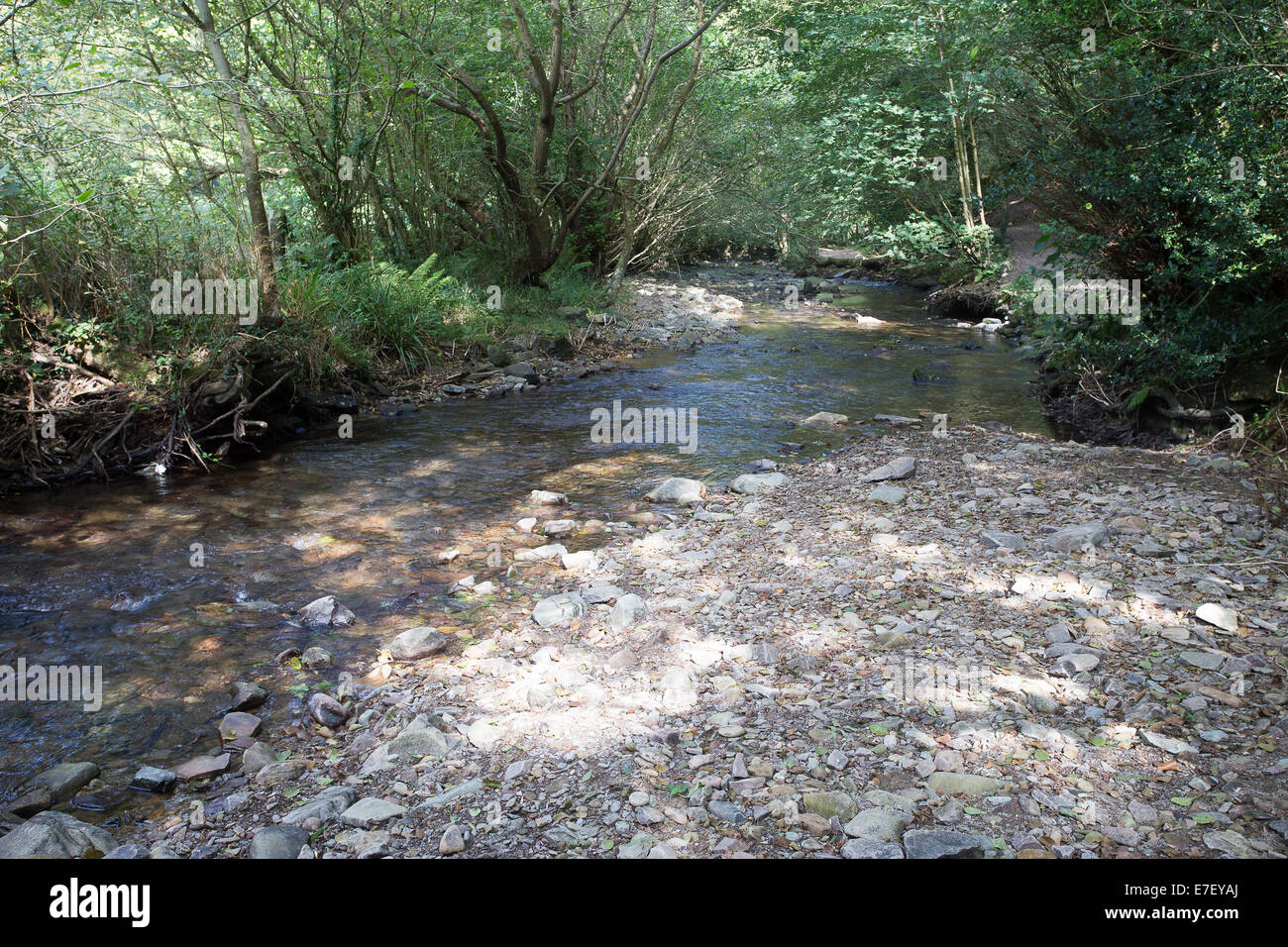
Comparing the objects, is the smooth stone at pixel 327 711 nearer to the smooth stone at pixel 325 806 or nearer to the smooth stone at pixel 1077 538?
the smooth stone at pixel 325 806

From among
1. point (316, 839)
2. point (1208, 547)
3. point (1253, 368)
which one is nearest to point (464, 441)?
point (316, 839)

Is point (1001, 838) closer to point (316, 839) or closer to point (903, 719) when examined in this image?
point (903, 719)

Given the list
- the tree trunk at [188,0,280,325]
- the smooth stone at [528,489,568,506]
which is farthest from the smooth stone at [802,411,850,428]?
the tree trunk at [188,0,280,325]

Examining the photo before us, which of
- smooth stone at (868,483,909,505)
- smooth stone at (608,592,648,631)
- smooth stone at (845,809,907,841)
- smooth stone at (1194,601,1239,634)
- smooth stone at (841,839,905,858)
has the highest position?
smooth stone at (868,483,909,505)

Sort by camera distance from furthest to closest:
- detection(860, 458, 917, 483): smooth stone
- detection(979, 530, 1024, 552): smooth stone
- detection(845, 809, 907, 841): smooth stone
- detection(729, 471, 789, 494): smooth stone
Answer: detection(729, 471, 789, 494): smooth stone, detection(860, 458, 917, 483): smooth stone, detection(979, 530, 1024, 552): smooth stone, detection(845, 809, 907, 841): smooth stone

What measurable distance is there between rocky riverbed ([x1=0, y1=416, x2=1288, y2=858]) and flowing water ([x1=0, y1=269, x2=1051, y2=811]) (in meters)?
0.28

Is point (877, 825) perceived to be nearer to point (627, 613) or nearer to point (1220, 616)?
point (627, 613)

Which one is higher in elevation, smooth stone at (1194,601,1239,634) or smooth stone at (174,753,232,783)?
smooth stone at (1194,601,1239,634)

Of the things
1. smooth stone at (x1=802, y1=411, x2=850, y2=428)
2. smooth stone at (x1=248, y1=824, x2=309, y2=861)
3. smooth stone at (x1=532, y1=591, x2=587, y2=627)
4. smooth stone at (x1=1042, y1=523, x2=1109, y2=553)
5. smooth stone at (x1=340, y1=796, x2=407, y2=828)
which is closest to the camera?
smooth stone at (x1=248, y1=824, x2=309, y2=861)

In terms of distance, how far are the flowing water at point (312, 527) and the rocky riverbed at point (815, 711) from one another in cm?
28

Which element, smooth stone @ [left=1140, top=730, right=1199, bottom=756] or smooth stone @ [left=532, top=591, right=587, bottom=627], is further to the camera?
smooth stone @ [left=532, top=591, right=587, bottom=627]

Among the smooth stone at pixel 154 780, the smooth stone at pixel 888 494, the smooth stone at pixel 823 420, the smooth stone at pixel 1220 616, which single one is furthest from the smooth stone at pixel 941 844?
the smooth stone at pixel 823 420

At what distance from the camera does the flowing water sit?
→ 392cm

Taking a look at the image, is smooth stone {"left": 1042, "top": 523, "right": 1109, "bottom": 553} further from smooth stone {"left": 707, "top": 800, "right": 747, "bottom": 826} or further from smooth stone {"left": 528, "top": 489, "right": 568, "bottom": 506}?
smooth stone {"left": 528, "top": 489, "right": 568, "bottom": 506}
